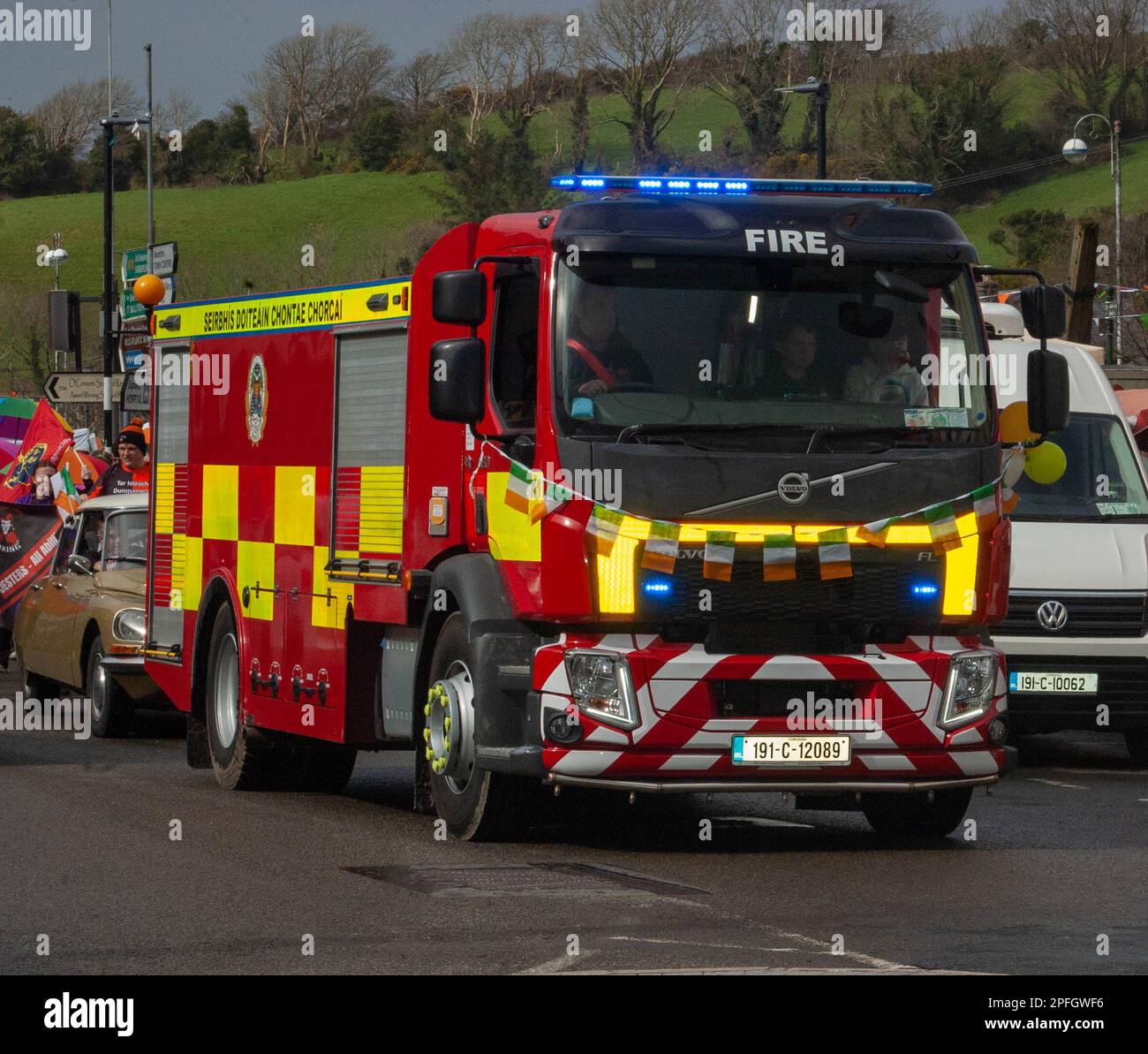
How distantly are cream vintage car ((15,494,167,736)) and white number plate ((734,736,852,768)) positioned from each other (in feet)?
26.9

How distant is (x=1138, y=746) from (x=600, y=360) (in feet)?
23.6

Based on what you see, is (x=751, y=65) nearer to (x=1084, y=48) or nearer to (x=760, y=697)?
Answer: (x=1084, y=48)

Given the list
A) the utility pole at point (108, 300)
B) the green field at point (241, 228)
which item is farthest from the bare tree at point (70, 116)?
the utility pole at point (108, 300)

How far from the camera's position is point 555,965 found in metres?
7.65

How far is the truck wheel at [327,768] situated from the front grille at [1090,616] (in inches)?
169

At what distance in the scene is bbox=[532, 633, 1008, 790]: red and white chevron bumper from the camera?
10422mm

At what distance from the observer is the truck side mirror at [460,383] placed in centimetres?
1065

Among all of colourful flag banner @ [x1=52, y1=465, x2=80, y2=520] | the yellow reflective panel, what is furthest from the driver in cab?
colourful flag banner @ [x1=52, y1=465, x2=80, y2=520]

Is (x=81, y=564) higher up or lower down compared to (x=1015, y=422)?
lower down

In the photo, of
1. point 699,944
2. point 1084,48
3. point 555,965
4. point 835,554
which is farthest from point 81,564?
point 1084,48

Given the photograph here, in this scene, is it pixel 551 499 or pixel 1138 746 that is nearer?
pixel 551 499

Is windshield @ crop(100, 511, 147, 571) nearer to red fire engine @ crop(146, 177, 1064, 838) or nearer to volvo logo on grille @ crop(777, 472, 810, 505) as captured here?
red fire engine @ crop(146, 177, 1064, 838)

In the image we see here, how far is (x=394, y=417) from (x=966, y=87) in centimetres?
9402
